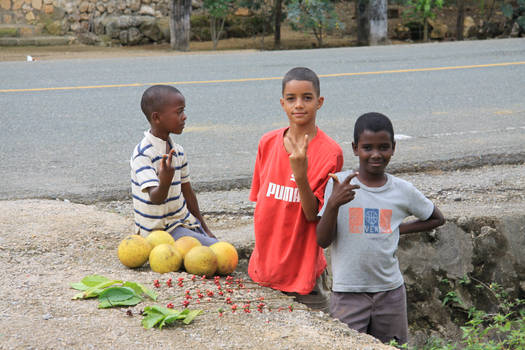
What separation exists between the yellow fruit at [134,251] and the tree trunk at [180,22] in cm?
1356

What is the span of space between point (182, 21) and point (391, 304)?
1438 cm

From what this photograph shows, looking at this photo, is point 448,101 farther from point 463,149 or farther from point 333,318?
point 333,318

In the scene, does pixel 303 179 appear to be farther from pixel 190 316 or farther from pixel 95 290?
pixel 95 290

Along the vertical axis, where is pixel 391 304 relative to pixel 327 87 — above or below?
below

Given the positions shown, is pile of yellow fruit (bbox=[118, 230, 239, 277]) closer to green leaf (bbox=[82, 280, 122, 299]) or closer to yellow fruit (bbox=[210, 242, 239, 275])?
yellow fruit (bbox=[210, 242, 239, 275])

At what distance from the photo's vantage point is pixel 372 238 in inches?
130

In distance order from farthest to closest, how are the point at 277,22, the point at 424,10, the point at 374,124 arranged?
the point at 277,22 < the point at 424,10 < the point at 374,124

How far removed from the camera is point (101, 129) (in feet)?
25.2

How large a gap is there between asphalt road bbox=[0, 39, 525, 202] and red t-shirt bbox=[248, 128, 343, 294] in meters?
2.22

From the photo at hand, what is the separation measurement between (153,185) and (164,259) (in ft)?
1.42

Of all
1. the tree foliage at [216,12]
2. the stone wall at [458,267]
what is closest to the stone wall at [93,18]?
the tree foliage at [216,12]

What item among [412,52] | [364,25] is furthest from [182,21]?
[412,52]

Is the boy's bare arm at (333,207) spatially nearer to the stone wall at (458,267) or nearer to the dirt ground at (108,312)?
the dirt ground at (108,312)

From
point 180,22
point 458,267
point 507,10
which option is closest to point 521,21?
point 507,10
